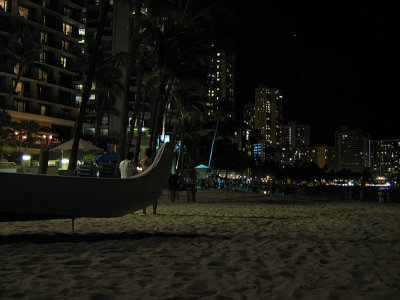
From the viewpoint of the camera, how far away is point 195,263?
4.08 m

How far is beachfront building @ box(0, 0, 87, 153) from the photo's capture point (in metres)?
43.7

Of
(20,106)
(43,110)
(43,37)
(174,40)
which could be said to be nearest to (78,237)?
(174,40)

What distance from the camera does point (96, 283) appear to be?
3.23 m

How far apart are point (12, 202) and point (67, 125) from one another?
163ft

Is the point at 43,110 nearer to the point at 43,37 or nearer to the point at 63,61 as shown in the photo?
the point at 63,61

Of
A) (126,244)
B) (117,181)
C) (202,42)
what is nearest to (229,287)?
(126,244)

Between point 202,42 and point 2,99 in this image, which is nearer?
point 202,42

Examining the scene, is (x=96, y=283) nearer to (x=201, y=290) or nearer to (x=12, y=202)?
(x=201, y=290)

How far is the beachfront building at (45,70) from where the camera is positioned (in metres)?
43.7

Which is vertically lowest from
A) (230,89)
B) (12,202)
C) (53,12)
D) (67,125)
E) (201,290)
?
(201,290)

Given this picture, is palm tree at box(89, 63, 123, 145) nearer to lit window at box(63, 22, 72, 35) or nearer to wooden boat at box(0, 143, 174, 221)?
lit window at box(63, 22, 72, 35)

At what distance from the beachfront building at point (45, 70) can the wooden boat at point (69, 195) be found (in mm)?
40337

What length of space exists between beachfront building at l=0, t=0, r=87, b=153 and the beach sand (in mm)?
40388

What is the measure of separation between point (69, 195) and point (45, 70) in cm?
4099
